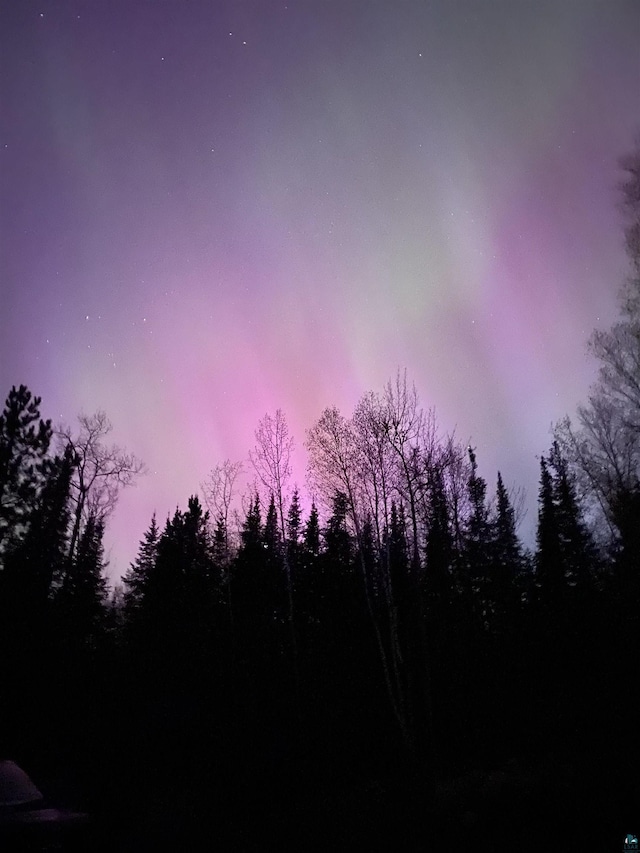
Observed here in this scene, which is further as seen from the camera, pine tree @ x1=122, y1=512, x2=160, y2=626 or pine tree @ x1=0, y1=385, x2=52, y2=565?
pine tree @ x1=122, y1=512, x2=160, y2=626

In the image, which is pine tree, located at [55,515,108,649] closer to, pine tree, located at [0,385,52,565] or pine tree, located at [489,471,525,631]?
pine tree, located at [0,385,52,565]

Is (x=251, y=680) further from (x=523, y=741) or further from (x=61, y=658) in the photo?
(x=523, y=741)

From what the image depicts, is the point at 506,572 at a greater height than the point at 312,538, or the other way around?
the point at 312,538

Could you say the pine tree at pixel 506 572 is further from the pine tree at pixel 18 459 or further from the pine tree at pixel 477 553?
the pine tree at pixel 18 459

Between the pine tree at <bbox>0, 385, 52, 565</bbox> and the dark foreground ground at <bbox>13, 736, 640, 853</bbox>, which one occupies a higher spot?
the pine tree at <bbox>0, 385, 52, 565</bbox>

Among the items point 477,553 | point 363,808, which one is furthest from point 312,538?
point 363,808

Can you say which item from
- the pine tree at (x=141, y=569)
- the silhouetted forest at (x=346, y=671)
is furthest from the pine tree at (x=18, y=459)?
the pine tree at (x=141, y=569)

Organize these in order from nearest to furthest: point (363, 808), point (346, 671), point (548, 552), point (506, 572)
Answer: point (363, 808) < point (346, 671) < point (506, 572) < point (548, 552)

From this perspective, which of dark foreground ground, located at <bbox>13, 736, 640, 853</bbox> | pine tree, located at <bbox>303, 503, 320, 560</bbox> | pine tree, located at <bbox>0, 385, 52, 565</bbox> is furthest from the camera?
pine tree, located at <bbox>303, 503, 320, 560</bbox>

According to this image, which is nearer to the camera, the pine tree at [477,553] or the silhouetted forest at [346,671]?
the silhouetted forest at [346,671]

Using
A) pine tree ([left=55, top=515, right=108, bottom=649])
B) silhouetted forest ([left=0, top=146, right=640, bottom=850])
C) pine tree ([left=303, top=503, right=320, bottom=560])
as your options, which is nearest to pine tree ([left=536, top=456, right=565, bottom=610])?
silhouetted forest ([left=0, top=146, right=640, bottom=850])

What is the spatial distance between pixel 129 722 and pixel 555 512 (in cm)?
3325

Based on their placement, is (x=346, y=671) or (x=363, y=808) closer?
(x=363, y=808)

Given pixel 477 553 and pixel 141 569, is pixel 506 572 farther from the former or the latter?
pixel 141 569
